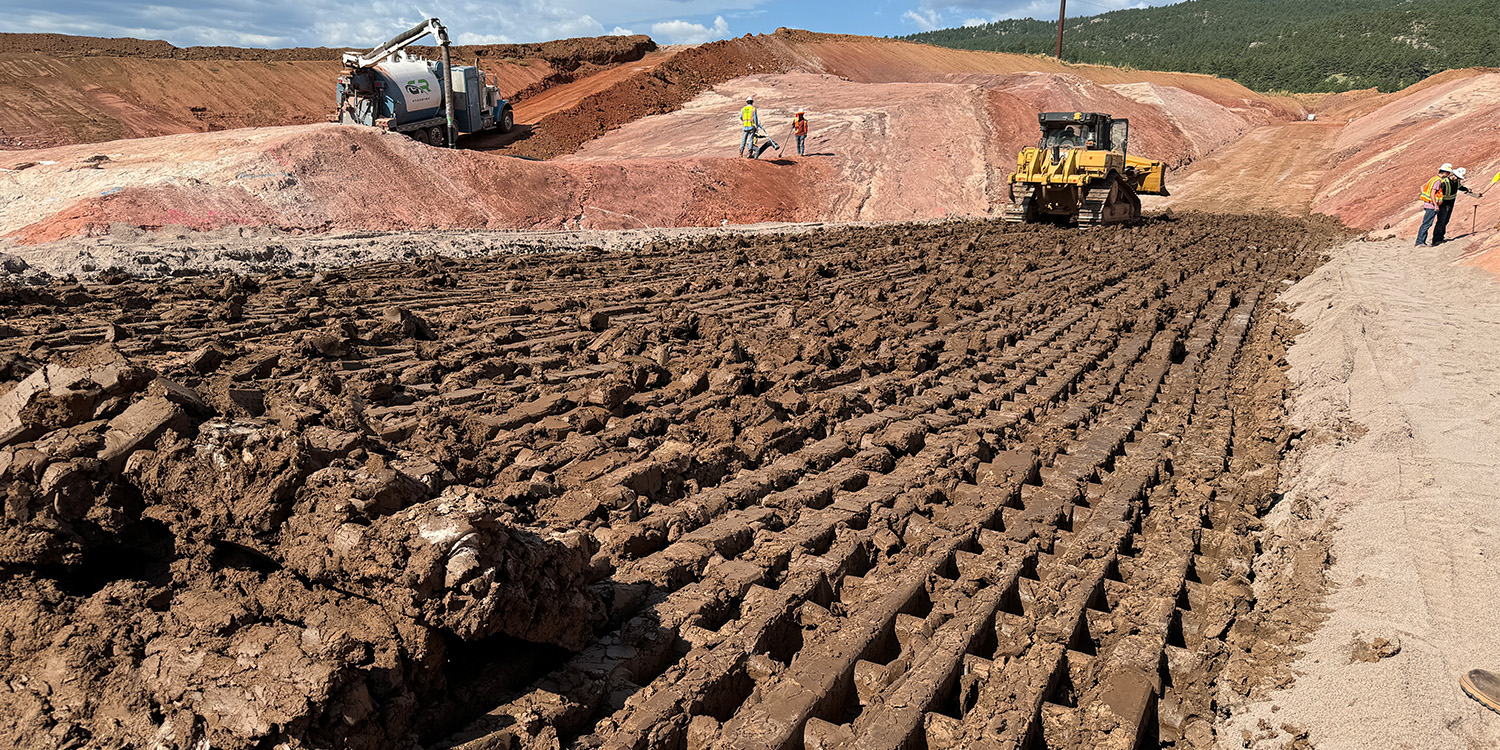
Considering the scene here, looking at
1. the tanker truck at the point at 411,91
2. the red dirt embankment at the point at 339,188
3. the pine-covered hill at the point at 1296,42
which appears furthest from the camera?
the pine-covered hill at the point at 1296,42

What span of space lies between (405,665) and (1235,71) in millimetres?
80607

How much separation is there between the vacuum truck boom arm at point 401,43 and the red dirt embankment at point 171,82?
316 cm

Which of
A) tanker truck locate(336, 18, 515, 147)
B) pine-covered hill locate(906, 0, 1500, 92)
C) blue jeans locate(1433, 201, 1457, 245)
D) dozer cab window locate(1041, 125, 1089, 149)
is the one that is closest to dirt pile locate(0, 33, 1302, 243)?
tanker truck locate(336, 18, 515, 147)

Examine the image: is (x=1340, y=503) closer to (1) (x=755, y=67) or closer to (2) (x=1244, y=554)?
(2) (x=1244, y=554)

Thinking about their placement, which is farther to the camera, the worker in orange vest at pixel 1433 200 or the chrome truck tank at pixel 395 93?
the chrome truck tank at pixel 395 93

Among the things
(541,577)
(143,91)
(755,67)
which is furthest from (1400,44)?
(541,577)

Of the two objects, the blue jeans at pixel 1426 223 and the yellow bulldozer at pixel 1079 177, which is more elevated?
the yellow bulldozer at pixel 1079 177

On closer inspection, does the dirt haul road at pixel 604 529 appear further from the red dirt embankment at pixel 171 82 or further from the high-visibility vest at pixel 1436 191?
the red dirt embankment at pixel 171 82

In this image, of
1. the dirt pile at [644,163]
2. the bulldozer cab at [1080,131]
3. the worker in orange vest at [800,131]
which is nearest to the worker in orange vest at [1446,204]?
the bulldozer cab at [1080,131]

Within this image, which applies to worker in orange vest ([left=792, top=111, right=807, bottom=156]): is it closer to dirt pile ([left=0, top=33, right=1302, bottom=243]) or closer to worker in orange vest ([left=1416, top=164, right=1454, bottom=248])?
dirt pile ([left=0, top=33, right=1302, bottom=243])

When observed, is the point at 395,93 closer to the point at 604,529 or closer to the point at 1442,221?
the point at 604,529

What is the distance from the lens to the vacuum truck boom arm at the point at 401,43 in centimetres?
2089

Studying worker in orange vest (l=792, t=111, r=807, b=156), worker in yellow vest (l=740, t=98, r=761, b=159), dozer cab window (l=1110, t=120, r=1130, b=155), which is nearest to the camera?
dozer cab window (l=1110, t=120, r=1130, b=155)

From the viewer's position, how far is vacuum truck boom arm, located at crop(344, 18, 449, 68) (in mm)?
20891
